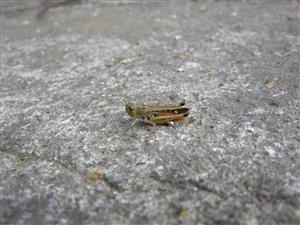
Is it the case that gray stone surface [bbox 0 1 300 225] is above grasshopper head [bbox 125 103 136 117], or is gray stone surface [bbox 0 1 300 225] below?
below

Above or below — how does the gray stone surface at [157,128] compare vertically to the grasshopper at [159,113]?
below

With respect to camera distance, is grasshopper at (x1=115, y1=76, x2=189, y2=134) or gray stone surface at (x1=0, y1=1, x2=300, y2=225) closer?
gray stone surface at (x1=0, y1=1, x2=300, y2=225)

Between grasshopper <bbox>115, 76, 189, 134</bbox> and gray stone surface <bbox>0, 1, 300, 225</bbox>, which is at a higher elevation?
grasshopper <bbox>115, 76, 189, 134</bbox>

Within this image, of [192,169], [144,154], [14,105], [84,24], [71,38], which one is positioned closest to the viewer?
[192,169]

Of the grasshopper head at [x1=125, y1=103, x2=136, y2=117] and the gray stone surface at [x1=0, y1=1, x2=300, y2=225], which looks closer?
the gray stone surface at [x1=0, y1=1, x2=300, y2=225]

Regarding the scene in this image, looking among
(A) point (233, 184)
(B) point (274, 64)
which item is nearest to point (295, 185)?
(A) point (233, 184)

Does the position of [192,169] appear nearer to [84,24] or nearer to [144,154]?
[144,154]

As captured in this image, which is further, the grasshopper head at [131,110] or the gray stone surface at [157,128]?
the grasshopper head at [131,110]

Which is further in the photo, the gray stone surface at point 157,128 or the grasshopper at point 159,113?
the grasshopper at point 159,113
